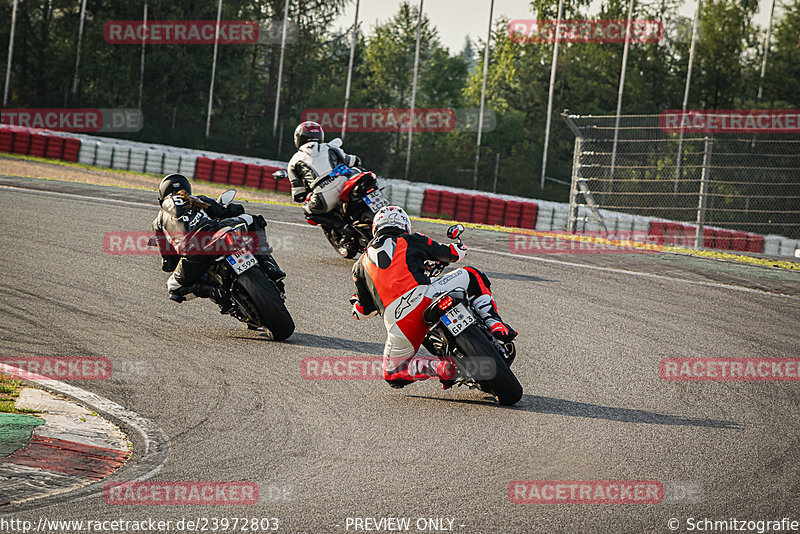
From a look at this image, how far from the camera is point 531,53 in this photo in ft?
171

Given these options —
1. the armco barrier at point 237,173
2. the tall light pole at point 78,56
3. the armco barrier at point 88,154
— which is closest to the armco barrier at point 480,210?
the armco barrier at point 237,173

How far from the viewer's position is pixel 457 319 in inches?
265

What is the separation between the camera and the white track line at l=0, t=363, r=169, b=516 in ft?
15.8

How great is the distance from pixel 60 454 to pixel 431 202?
22.6 m

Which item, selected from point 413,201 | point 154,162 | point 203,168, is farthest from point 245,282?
point 154,162

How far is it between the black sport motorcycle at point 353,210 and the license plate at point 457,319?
5188 millimetres

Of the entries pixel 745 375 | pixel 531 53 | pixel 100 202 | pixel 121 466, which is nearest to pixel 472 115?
pixel 531 53

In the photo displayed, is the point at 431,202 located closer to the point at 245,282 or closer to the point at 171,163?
the point at 171,163

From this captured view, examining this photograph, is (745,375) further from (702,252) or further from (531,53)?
(531,53)

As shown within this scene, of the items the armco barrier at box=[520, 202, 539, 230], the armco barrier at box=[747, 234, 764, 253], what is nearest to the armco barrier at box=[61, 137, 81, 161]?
the armco barrier at box=[520, 202, 539, 230]

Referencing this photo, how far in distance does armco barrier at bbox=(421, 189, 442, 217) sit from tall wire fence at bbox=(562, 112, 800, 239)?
22.7ft

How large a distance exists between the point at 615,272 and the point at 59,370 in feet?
27.7

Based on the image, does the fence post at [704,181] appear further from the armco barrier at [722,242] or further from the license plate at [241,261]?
the license plate at [241,261]

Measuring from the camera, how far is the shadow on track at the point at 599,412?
6531mm
